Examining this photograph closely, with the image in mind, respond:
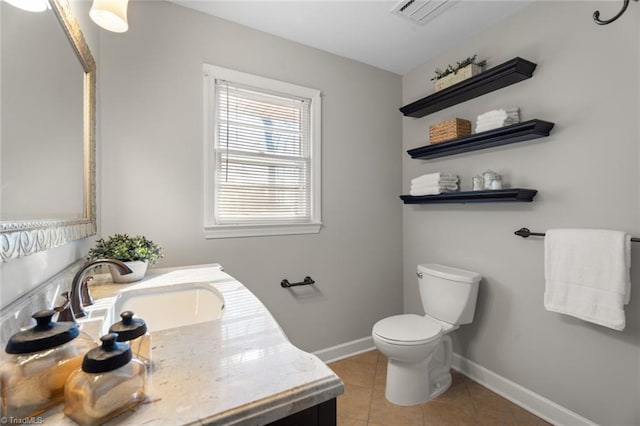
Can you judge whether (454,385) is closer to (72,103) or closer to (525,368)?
(525,368)

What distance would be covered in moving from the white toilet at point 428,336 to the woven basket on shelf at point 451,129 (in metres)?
0.99

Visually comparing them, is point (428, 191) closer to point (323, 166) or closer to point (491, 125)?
point (491, 125)

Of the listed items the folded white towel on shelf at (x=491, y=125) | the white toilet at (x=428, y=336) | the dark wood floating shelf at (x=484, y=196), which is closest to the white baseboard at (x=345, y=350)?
the white toilet at (x=428, y=336)

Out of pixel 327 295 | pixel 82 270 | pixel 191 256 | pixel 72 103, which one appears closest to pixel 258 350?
pixel 82 270

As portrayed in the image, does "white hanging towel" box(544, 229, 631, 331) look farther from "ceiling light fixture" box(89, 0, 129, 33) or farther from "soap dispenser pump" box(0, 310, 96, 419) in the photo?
"ceiling light fixture" box(89, 0, 129, 33)

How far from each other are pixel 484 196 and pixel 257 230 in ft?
5.07

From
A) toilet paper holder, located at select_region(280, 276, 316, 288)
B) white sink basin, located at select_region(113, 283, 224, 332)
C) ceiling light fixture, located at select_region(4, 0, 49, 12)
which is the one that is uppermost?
ceiling light fixture, located at select_region(4, 0, 49, 12)

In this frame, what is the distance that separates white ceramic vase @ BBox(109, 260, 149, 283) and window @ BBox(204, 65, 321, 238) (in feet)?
1.79

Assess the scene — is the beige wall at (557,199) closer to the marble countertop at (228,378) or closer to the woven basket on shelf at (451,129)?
the woven basket on shelf at (451,129)

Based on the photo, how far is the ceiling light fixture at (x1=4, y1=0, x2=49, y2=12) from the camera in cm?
69

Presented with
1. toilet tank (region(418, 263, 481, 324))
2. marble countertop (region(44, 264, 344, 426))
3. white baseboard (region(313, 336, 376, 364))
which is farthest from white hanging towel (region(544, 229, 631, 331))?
marble countertop (region(44, 264, 344, 426))

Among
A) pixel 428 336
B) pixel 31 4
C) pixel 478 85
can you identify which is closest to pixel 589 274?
pixel 428 336

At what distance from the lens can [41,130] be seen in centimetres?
83

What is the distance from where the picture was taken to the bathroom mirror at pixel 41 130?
65 cm
